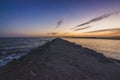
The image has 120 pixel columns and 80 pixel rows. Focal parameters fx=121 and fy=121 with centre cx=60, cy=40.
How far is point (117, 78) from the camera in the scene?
7844 mm

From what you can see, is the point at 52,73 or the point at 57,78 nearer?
the point at 57,78

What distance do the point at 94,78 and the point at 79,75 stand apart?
37.7 inches

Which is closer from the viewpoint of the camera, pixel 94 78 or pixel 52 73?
pixel 94 78

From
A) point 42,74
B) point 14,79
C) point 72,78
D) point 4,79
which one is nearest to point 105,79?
point 72,78

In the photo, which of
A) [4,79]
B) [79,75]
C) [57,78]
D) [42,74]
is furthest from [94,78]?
[4,79]

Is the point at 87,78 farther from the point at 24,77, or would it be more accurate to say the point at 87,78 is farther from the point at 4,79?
the point at 4,79

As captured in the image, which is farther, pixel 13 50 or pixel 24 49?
pixel 24 49

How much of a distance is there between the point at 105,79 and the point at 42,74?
13.0 ft

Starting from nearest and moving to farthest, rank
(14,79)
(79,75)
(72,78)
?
(14,79), (72,78), (79,75)

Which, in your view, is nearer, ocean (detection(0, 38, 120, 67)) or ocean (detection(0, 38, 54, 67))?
ocean (detection(0, 38, 54, 67))

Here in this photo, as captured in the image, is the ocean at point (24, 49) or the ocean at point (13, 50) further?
the ocean at point (24, 49)

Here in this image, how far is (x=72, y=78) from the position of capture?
7.40 m

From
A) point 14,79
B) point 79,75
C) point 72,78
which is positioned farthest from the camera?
point 79,75

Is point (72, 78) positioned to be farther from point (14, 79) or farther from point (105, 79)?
point (14, 79)
